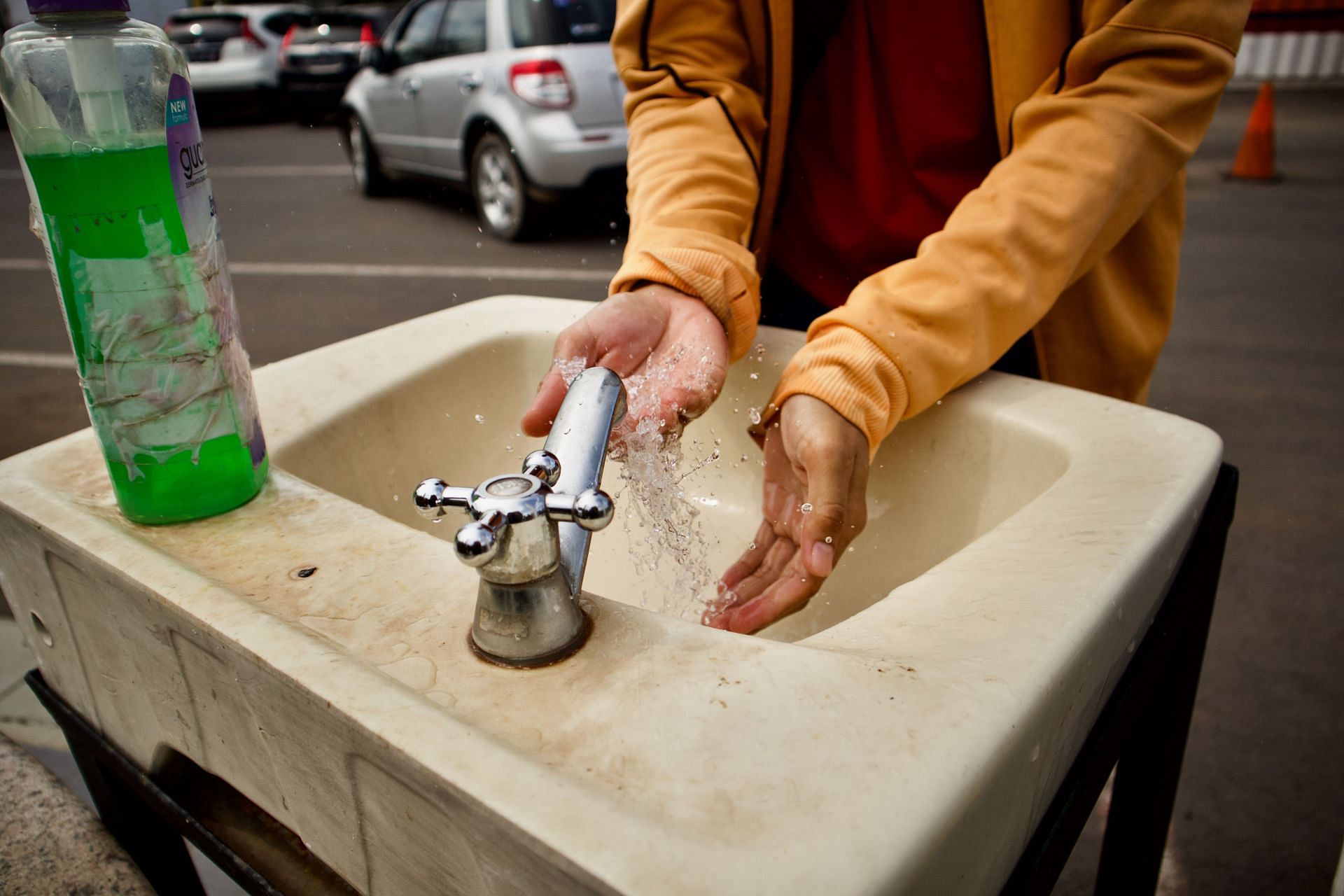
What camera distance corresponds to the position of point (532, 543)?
56 cm

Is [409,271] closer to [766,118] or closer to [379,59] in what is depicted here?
[379,59]

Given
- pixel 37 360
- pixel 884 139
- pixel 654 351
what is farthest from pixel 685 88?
pixel 37 360

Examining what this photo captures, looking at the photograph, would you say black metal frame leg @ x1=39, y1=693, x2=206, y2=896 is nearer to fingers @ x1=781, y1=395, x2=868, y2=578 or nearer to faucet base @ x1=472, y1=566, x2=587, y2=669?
faucet base @ x1=472, y1=566, x2=587, y2=669

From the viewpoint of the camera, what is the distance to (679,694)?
572 millimetres

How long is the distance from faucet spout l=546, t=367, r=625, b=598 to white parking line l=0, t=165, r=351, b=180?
26.9 feet

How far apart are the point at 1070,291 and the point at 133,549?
3.36ft

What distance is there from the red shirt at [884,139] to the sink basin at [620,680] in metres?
0.31

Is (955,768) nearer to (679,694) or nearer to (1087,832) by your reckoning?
(679,694)

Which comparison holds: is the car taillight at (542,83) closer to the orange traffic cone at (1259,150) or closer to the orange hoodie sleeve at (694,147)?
the orange hoodie sleeve at (694,147)

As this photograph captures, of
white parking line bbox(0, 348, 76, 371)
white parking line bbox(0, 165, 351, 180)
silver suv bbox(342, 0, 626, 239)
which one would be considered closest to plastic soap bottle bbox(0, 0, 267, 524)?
white parking line bbox(0, 348, 76, 371)

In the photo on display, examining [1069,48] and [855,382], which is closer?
[855,382]

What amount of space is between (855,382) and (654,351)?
11.0 inches

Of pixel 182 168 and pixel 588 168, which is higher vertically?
pixel 182 168

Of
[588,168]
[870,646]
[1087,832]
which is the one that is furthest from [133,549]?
[588,168]
